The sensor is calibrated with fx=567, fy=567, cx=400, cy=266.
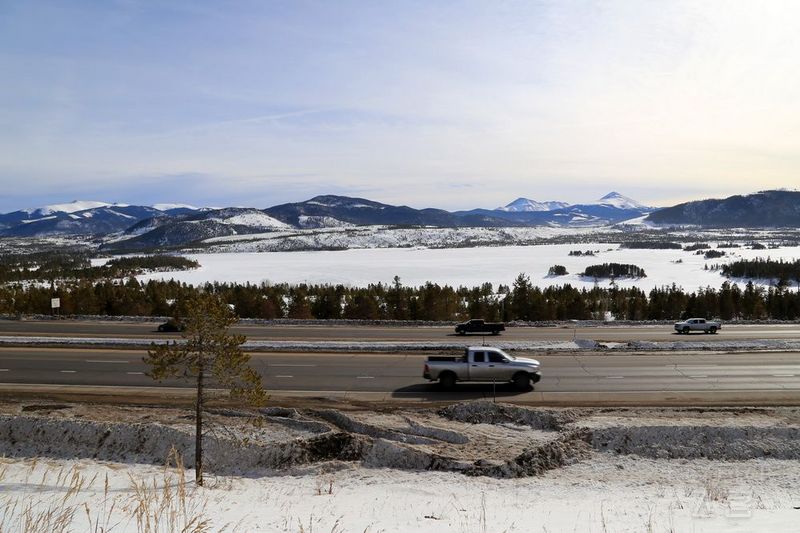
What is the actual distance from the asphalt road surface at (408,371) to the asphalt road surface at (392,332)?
5.82 meters

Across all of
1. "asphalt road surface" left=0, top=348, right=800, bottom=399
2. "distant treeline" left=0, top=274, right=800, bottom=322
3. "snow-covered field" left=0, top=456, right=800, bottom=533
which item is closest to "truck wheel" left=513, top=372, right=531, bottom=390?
"asphalt road surface" left=0, top=348, right=800, bottom=399

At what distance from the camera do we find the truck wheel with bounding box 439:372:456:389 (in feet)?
72.1

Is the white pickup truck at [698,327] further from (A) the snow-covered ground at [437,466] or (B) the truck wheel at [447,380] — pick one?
(B) the truck wheel at [447,380]

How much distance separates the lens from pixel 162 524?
5836mm

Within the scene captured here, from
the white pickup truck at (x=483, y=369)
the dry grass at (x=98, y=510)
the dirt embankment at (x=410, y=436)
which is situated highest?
the dry grass at (x=98, y=510)

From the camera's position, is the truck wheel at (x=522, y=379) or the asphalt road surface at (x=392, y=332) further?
A: the asphalt road surface at (x=392, y=332)

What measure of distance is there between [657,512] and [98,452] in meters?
14.0

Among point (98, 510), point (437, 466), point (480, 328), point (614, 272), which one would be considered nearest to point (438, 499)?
point (437, 466)

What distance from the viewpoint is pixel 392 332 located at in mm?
38188

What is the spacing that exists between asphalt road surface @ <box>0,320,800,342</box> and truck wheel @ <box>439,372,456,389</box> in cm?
1211

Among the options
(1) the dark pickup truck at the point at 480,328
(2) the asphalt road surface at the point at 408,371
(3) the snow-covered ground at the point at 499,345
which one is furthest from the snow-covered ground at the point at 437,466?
(1) the dark pickup truck at the point at 480,328

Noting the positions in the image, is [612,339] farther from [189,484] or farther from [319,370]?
[189,484]

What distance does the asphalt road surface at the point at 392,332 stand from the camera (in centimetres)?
3525

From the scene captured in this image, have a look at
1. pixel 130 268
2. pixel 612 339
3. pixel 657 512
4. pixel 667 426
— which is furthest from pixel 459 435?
pixel 130 268
